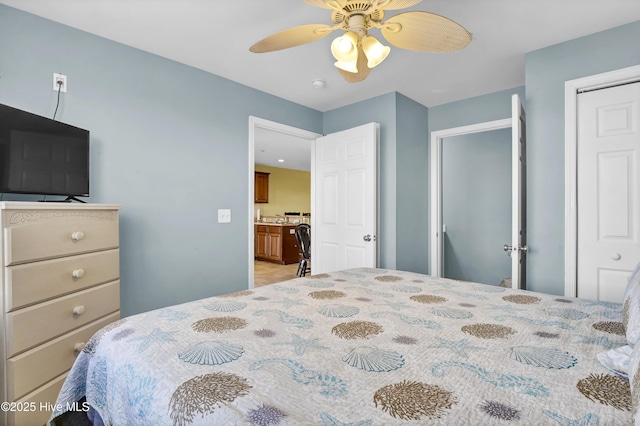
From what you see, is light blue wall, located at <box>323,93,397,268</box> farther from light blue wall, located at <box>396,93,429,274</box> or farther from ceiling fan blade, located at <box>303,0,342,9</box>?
ceiling fan blade, located at <box>303,0,342,9</box>

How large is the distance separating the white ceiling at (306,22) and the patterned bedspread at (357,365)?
1707mm

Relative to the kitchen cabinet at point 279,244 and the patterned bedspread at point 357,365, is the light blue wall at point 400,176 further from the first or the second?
the kitchen cabinet at point 279,244

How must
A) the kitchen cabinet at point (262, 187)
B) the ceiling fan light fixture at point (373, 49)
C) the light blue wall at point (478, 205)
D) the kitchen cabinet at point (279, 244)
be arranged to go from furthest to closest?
the kitchen cabinet at point (262, 187) < the kitchen cabinet at point (279, 244) < the light blue wall at point (478, 205) < the ceiling fan light fixture at point (373, 49)

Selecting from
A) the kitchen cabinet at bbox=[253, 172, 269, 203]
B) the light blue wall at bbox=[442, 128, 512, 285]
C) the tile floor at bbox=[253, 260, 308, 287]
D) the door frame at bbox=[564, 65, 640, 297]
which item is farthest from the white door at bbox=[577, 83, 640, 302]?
the kitchen cabinet at bbox=[253, 172, 269, 203]

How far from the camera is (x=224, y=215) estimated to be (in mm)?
2914

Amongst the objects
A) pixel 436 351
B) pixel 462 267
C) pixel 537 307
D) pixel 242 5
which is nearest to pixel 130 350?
pixel 436 351

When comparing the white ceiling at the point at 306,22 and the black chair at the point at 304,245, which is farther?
the black chair at the point at 304,245

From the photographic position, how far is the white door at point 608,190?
2.06 m

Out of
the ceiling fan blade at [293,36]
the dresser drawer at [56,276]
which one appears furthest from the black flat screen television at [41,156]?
the ceiling fan blade at [293,36]

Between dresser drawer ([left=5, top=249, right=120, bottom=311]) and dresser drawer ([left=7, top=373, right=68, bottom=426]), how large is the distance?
44cm

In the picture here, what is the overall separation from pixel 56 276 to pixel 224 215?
4.65 feet

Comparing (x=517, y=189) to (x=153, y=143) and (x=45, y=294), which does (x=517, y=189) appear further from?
(x=45, y=294)

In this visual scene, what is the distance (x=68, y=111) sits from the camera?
80.8 inches

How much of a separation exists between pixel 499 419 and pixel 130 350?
0.97 metres
